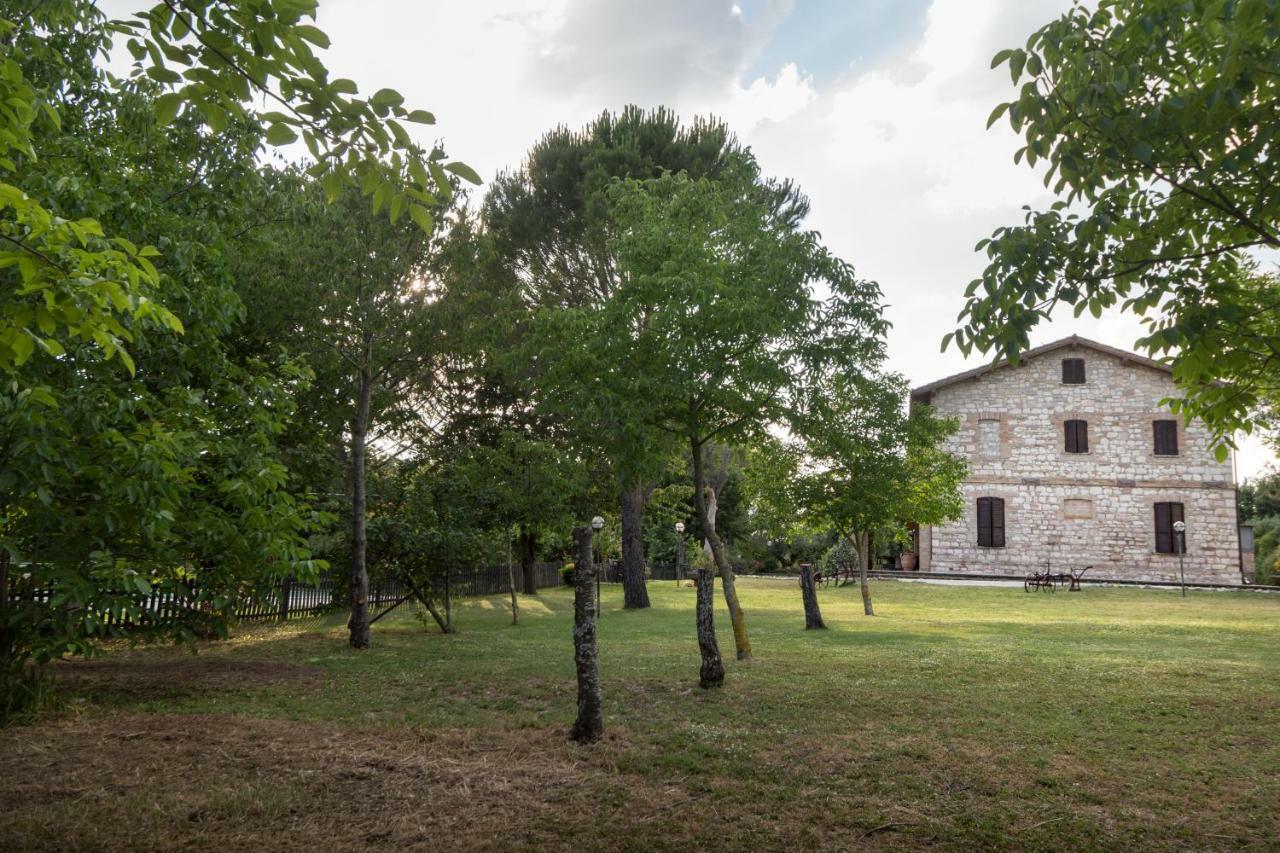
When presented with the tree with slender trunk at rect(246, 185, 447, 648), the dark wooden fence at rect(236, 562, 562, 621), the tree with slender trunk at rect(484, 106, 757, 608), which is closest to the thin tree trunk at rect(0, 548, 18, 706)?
the dark wooden fence at rect(236, 562, 562, 621)

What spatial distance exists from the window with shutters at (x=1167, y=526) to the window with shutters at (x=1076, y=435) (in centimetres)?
334

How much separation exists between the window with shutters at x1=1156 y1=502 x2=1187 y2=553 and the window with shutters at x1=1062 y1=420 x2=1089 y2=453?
334 cm

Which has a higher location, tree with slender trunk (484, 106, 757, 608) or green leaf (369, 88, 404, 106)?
tree with slender trunk (484, 106, 757, 608)

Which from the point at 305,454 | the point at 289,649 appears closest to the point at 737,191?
the point at 305,454

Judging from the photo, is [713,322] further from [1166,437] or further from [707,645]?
[1166,437]

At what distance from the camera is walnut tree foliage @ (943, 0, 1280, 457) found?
14.2 feet

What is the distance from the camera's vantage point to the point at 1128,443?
1216 inches

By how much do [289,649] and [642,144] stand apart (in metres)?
14.4

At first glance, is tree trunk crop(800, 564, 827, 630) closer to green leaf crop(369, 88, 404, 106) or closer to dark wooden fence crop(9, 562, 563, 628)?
dark wooden fence crop(9, 562, 563, 628)

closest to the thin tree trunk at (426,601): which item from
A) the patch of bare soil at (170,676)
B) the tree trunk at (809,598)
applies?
the patch of bare soil at (170,676)

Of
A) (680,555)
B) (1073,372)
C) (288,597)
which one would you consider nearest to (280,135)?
(288,597)

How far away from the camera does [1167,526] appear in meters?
30.3

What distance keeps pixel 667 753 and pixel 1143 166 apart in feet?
16.2

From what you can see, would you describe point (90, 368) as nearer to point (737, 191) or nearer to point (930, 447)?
point (737, 191)
